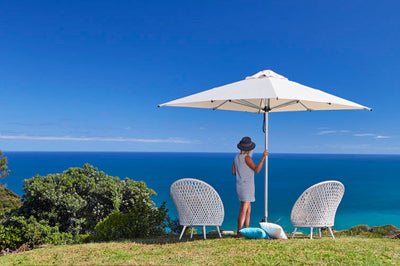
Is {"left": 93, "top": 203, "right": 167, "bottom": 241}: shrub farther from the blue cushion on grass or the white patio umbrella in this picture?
the white patio umbrella

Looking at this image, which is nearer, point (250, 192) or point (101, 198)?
point (250, 192)

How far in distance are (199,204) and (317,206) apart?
80.7 inches

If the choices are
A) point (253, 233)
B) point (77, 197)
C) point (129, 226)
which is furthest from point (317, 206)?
point (77, 197)

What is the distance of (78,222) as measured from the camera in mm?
9203

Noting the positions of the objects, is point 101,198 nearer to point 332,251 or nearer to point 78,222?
point 78,222

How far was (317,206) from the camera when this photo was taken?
5684mm

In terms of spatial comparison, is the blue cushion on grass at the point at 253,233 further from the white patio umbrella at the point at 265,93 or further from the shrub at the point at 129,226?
the shrub at the point at 129,226

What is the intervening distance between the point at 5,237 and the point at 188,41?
33.3 m

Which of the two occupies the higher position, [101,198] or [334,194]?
[334,194]

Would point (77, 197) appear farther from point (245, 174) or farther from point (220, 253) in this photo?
point (220, 253)

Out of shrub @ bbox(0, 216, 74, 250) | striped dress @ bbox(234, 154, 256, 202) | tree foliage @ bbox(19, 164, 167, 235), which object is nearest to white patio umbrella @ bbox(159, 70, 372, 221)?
striped dress @ bbox(234, 154, 256, 202)

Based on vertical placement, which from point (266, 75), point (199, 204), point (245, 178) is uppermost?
point (266, 75)

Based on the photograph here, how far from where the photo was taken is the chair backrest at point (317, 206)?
18.6 ft

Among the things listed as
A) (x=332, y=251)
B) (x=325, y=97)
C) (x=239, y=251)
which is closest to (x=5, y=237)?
(x=239, y=251)
